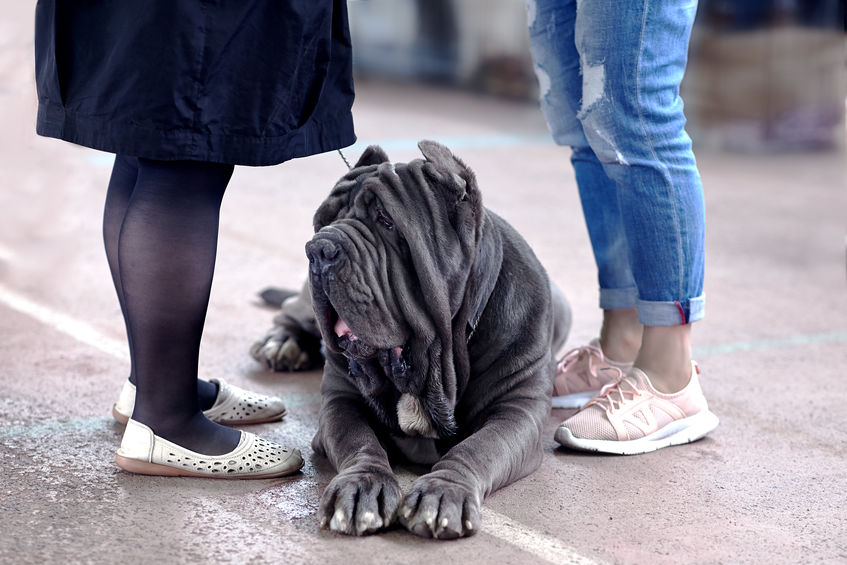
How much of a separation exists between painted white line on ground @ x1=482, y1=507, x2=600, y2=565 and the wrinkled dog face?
13.4 inches

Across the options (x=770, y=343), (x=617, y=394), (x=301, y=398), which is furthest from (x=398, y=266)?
(x=770, y=343)

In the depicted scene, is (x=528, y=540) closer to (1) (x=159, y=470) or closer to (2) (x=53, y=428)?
(1) (x=159, y=470)

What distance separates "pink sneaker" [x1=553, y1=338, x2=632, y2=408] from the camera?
3109mm

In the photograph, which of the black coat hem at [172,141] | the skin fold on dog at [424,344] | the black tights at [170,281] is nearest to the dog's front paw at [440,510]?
the skin fold on dog at [424,344]

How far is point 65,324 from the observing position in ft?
12.2

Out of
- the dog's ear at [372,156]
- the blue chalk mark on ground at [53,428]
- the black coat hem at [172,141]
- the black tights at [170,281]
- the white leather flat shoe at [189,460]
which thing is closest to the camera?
the black coat hem at [172,141]

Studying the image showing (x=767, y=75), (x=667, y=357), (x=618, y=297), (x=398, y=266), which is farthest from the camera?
(x=767, y=75)

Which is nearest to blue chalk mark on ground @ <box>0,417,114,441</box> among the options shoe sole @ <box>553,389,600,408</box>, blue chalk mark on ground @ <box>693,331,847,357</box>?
shoe sole @ <box>553,389,600,408</box>

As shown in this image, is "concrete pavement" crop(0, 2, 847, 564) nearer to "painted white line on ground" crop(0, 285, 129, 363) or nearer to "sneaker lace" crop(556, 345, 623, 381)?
"painted white line on ground" crop(0, 285, 129, 363)

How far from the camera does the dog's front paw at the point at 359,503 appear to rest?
6.93 ft

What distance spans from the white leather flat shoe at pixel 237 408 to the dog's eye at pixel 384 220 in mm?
847

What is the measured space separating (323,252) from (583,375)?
125cm

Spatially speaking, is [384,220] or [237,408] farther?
[237,408]

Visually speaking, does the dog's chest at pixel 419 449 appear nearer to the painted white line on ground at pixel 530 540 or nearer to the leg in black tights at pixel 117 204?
the painted white line on ground at pixel 530 540
